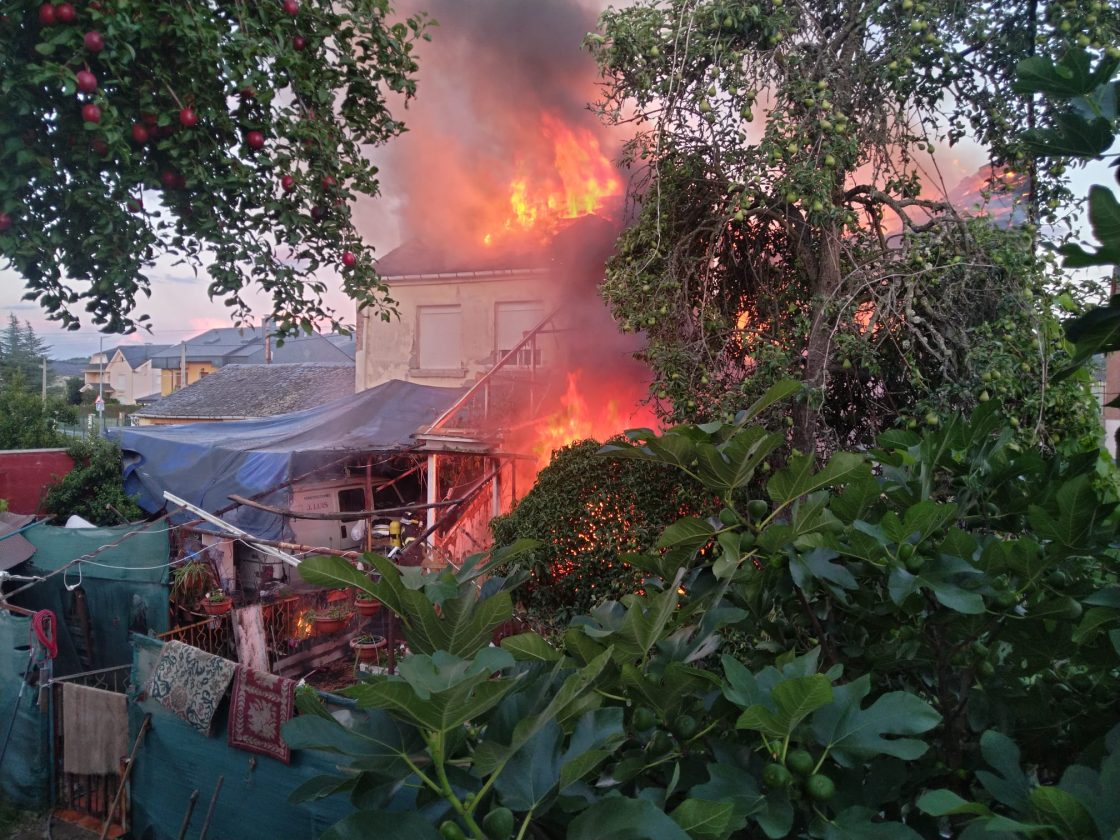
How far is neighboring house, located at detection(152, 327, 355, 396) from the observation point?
3722cm

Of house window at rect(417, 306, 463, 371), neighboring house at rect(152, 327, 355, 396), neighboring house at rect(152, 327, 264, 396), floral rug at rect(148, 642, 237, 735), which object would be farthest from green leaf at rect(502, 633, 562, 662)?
neighboring house at rect(152, 327, 264, 396)

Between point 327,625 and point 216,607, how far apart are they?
1.49 m

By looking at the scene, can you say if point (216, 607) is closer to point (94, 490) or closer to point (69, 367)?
point (94, 490)

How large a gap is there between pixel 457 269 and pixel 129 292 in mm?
10078

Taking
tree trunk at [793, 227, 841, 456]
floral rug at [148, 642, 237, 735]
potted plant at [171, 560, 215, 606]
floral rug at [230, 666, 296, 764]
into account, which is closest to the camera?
floral rug at [230, 666, 296, 764]

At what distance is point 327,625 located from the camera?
10.3m

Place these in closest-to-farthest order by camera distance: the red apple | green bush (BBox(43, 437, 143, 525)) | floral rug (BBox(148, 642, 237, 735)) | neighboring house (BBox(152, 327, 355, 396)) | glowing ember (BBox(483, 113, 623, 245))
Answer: the red apple → floral rug (BBox(148, 642, 237, 735)) → glowing ember (BBox(483, 113, 623, 245)) → green bush (BBox(43, 437, 143, 525)) → neighboring house (BBox(152, 327, 355, 396))

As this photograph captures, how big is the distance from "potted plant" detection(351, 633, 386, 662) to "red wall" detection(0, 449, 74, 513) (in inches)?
406

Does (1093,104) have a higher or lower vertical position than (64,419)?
higher

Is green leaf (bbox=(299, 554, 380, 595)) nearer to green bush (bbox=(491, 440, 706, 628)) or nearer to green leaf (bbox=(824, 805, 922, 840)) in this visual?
green leaf (bbox=(824, 805, 922, 840))

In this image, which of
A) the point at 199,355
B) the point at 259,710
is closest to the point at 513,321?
the point at 259,710

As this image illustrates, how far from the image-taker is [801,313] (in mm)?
5949

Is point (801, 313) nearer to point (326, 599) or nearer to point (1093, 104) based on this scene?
point (1093, 104)

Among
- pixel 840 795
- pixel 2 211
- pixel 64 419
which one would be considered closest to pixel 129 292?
pixel 2 211
